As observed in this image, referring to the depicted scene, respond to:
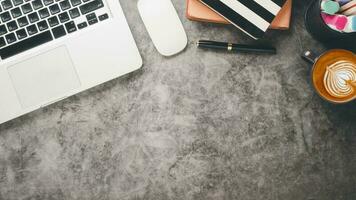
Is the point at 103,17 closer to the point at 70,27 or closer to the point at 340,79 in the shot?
the point at 70,27

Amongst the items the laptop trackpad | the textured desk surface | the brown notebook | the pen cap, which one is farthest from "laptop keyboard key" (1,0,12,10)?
the pen cap

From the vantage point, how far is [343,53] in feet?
2.39

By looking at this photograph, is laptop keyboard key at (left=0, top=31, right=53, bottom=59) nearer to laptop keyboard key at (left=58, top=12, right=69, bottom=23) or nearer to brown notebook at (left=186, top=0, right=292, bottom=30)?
laptop keyboard key at (left=58, top=12, right=69, bottom=23)

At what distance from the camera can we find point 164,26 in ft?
2.55

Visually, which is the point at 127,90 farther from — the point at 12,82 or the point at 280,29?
the point at 280,29

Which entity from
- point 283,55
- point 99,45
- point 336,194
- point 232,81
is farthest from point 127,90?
point 336,194

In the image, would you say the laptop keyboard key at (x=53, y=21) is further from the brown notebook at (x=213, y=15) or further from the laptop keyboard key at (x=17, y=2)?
the brown notebook at (x=213, y=15)

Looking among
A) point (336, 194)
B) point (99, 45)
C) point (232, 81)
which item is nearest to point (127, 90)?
point (99, 45)

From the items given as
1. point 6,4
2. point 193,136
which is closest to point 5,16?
point 6,4

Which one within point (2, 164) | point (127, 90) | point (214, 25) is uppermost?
point (214, 25)

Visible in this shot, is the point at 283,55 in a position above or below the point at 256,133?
above

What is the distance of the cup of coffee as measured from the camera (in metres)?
0.72

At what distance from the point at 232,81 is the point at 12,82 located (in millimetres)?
437

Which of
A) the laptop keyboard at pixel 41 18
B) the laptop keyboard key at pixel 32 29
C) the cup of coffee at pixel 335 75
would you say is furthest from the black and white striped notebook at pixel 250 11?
the laptop keyboard key at pixel 32 29
